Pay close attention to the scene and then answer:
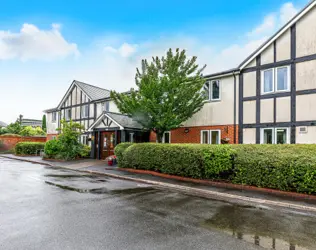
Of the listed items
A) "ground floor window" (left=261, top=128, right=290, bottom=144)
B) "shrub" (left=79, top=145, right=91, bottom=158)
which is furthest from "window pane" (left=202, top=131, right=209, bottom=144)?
"shrub" (left=79, top=145, right=91, bottom=158)

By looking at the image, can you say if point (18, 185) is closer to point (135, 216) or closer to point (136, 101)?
point (135, 216)

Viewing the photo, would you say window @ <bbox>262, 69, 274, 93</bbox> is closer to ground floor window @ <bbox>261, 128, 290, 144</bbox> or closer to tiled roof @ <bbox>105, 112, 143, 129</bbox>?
ground floor window @ <bbox>261, 128, 290, 144</bbox>

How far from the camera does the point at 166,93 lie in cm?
1324

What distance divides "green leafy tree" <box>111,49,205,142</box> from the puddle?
303 inches

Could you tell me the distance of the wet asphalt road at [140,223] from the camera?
3926 mm

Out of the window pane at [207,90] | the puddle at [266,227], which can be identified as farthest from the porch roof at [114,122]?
the puddle at [266,227]

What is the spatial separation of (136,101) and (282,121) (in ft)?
27.5

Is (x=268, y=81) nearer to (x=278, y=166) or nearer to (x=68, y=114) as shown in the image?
(x=278, y=166)

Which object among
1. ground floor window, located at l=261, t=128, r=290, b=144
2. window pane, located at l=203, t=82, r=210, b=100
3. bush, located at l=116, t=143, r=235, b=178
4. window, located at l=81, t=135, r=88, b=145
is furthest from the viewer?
window, located at l=81, t=135, r=88, b=145

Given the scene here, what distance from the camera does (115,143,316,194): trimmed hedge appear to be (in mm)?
7777

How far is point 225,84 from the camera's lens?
14133mm

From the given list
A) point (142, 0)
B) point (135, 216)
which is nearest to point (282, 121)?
point (135, 216)

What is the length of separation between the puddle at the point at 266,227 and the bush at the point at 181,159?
11.7 feet

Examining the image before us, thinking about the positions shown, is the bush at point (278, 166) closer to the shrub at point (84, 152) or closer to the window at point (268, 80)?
the window at point (268, 80)
